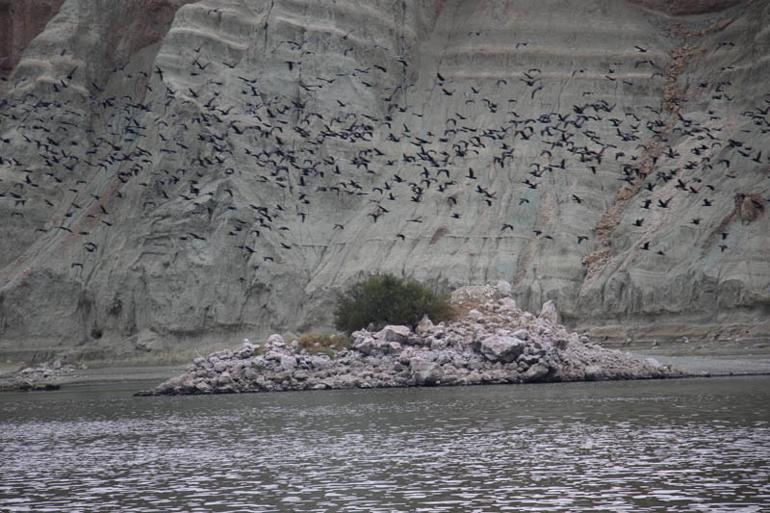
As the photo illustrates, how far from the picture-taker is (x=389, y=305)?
241ft

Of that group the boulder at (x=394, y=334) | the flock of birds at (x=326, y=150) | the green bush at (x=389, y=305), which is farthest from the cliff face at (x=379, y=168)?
the boulder at (x=394, y=334)

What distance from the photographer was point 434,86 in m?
105

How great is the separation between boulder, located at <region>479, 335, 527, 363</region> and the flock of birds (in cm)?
2502

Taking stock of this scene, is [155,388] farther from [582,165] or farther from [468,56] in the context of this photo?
[468,56]

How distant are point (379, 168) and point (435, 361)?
120ft

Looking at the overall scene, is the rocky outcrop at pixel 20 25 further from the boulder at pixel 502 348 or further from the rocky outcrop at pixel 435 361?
the boulder at pixel 502 348

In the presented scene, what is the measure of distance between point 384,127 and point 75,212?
23370 millimetres

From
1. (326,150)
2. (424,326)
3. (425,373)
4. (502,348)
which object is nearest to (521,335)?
(502,348)

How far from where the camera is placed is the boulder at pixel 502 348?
63438 mm

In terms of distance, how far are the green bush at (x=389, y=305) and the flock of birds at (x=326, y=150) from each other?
14.4 m

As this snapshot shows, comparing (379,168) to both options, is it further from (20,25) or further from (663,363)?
(20,25)

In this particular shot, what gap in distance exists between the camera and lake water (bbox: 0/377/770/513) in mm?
29344

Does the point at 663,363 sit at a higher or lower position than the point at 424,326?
lower

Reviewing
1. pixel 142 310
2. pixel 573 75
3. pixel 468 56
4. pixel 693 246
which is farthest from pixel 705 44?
pixel 142 310
